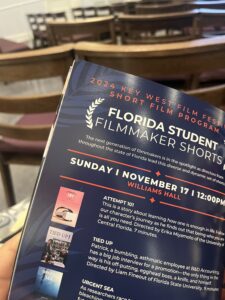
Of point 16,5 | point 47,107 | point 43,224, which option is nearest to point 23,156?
point 47,107

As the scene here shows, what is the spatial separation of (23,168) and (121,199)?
1.61 metres

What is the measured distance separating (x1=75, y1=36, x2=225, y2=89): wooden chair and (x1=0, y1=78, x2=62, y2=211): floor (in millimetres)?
909

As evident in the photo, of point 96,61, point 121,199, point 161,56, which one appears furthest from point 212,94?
point 121,199

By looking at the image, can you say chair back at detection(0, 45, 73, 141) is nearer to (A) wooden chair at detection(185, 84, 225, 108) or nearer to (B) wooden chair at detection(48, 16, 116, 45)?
(A) wooden chair at detection(185, 84, 225, 108)

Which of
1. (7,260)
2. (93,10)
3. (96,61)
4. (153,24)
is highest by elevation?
(93,10)

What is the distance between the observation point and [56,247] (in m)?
0.31

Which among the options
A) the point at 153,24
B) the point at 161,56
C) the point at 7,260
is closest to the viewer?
the point at 7,260

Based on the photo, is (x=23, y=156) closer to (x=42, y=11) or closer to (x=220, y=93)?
(x=220, y=93)

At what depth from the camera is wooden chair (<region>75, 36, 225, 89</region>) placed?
696 millimetres

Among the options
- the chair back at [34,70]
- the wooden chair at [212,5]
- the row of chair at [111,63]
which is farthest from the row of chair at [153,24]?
the chair back at [34,70]

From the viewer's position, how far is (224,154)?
1.16 ft

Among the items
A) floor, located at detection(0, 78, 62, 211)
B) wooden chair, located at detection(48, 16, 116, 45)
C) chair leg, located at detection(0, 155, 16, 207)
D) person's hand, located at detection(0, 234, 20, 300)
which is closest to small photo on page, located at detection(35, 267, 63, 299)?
person's hand, located at detection(0, 234, 20, 300)

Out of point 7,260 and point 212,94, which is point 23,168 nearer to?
point 212,94

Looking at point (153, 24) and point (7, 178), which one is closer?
point (7, 178)
